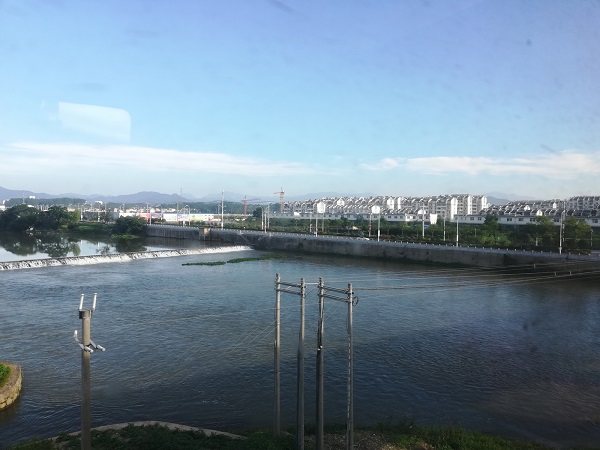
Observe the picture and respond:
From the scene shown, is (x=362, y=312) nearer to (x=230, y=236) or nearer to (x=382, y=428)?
(x=382, y=428)

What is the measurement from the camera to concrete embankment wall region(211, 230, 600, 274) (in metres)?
10.5

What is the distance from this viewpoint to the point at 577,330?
→ 5914 mm

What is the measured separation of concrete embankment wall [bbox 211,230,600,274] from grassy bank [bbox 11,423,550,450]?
8.47 meters

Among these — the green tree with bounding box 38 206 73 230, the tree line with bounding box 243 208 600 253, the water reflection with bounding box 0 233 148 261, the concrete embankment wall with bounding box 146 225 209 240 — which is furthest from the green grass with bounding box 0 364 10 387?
the green tree with bounding box 38 206 73 230

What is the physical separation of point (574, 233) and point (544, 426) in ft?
35.9

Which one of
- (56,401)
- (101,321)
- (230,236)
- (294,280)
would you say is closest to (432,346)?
(56,401)

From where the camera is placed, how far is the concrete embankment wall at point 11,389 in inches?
137

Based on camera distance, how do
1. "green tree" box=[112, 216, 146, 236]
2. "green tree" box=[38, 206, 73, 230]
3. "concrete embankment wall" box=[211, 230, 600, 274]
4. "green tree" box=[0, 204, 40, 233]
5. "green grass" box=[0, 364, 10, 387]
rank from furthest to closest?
"green tree" box=[38, 206, 73, 230] < "green tree" box=[0, 204, 40, 233] < "green tree" box=[112, 216, 146, 236] < "concrete embankment wall" box=[211, 230, 600, 274] < "green grass" box=[0, 364, 10, 387]

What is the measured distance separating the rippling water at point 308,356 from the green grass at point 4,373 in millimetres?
210

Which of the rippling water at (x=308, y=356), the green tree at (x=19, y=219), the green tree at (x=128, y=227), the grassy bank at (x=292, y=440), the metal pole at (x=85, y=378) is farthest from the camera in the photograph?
the green tree at (x=19, y=219)

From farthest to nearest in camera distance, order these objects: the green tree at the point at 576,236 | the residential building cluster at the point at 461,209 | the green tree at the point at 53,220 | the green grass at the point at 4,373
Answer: the green tree at the point at 53,220
the residential building cluster at the point at 461,209
the green tree at the point at 576,236
the green grass at the point at 4,373

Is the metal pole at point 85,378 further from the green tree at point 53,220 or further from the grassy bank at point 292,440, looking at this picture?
the green tree at point 53,220

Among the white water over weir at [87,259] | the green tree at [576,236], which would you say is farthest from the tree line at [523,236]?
the white water over weir at [87,259]

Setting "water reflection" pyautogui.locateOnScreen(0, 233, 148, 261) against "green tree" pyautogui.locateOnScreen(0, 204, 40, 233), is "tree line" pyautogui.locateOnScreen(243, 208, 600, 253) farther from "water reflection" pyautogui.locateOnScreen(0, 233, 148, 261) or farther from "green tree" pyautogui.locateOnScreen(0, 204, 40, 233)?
"green tree" pyautogui.locateOnScreen(0, 204, 40, 233)
